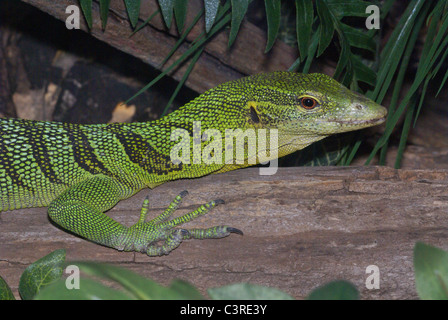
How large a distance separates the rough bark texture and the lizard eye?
70cm

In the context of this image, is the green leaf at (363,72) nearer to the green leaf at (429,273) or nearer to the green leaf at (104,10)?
the green leaf at (104,10)

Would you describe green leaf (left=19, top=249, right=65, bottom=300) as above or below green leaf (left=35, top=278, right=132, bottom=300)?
below

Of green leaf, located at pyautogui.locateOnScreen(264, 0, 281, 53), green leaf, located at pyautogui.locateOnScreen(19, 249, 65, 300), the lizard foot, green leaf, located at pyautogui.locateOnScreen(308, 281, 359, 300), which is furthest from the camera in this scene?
green leaf, located at pyautogui.locateOnScreen(264, 0, 281, 53)

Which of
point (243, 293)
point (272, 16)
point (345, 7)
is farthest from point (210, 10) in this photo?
point (243, 293)

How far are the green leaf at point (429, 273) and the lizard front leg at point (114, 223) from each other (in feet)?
7.46

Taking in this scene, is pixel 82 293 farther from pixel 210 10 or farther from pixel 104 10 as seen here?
pixel 104 10

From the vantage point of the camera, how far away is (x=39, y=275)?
11.2 ft

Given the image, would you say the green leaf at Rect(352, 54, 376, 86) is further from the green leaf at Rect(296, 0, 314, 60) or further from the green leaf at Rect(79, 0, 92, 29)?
the green leaf at Rect(79, 0, 92, 29)

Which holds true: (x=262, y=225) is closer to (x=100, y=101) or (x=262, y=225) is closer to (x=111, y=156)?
(x=111, y=156)

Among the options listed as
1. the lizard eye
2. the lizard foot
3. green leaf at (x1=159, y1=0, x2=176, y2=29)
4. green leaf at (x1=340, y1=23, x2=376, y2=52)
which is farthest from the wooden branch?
the lizard foot

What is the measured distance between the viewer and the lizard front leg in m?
4.34

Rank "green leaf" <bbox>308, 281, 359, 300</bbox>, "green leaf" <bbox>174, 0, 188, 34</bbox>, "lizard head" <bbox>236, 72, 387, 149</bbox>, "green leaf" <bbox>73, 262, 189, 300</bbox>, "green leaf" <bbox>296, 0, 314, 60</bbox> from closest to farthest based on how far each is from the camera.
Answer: "green leaf" <bbox>73, 262, 189, 300</bbox> → "green leaf" <bbox>308, 281, 359, 300</bbox> → "lizard head" <bbox>236, 72, 387, 149</bbox> → "green leaf" <bbox>296, 0, 314, 60</bbox> → "green leaf" <bbox>174, 0, 188, 34</bbox>

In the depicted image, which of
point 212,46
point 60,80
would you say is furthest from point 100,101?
point 212,46

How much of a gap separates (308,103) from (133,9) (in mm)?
2342
